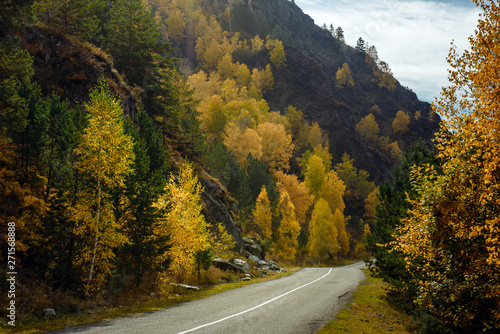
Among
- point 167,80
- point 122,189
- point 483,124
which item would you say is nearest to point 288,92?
point 167,80

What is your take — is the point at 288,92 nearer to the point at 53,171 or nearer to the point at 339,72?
the point at 339,72

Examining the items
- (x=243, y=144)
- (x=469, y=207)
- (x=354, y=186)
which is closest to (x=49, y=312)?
(x=469, y=207)

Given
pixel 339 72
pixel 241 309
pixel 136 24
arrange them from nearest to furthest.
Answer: pixel 241 309 → pixel 136 24 → pixel 339 72

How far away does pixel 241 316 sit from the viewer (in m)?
12.5

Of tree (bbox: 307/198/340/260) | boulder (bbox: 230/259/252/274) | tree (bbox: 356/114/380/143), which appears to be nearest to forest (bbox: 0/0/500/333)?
boulder (bbox: 230/259/252/274)

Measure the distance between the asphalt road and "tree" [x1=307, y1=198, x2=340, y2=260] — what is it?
116 feet

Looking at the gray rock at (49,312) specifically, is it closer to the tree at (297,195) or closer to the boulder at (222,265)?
the boulder at (222,265)

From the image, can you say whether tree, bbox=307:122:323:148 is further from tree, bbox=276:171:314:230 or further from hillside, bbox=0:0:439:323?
tree, bbox=276:171:314:230

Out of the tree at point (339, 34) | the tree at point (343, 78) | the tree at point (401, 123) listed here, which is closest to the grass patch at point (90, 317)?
the tree at point (401, 123)

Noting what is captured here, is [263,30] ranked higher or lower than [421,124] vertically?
higher

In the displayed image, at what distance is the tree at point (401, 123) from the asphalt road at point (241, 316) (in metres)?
144

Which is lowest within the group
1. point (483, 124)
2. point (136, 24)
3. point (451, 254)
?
point (451, 254)

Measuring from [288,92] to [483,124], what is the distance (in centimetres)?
11618

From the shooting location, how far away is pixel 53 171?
15258 millimetres
